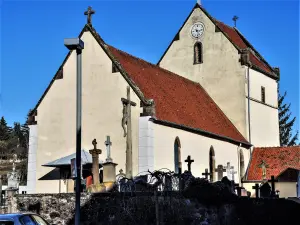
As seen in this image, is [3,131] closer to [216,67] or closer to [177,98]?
[216,67]

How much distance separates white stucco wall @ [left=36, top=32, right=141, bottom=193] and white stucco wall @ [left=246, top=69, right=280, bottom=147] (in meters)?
13.2

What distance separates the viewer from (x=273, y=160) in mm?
36188

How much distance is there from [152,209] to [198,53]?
72.8ft

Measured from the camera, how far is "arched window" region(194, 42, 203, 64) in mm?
37719

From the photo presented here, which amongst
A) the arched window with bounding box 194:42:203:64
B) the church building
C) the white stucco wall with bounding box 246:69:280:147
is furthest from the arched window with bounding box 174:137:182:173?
the arched window with bounding box 194:42:203:64

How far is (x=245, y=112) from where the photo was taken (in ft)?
120

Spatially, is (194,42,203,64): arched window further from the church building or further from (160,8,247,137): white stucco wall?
(160,8,247,137): white stucco wall

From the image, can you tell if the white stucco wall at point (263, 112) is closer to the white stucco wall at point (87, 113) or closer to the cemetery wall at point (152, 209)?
the white stucco wall at point (87, 113)

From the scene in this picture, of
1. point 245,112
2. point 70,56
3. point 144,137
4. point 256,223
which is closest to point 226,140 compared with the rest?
point 245,112

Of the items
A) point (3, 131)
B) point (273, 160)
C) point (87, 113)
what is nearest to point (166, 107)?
point (87, 113)

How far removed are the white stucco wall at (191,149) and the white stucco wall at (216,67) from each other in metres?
3.34

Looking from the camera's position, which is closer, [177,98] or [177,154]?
[177,154]

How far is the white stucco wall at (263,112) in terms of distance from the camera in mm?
37656

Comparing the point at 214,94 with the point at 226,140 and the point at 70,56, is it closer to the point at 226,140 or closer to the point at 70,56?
the point at 226,140
